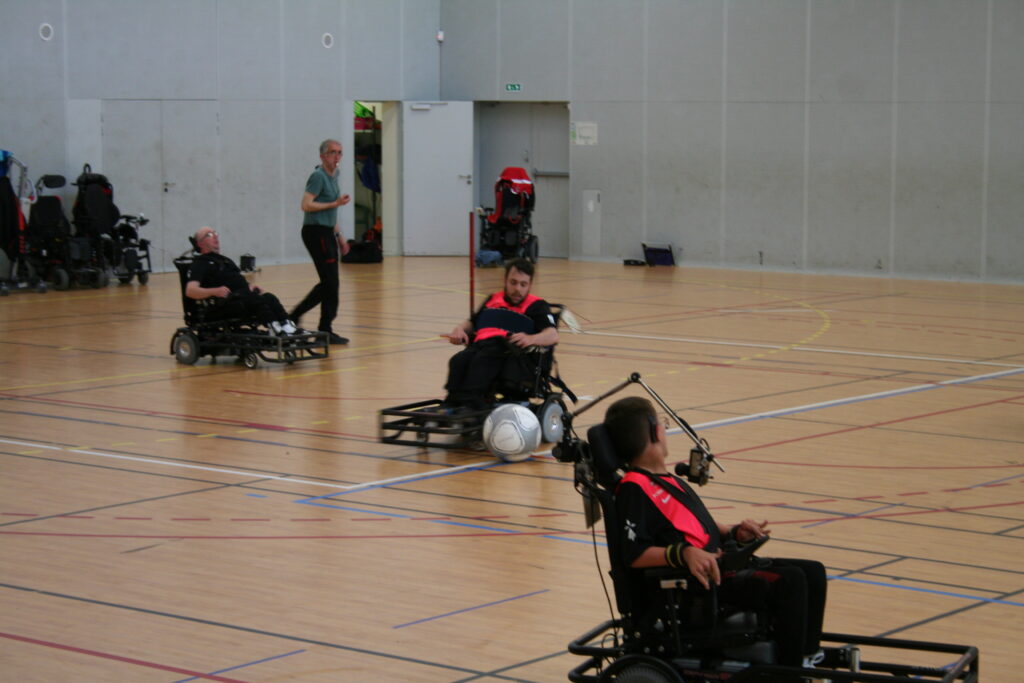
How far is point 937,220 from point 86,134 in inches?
551

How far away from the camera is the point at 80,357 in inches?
537

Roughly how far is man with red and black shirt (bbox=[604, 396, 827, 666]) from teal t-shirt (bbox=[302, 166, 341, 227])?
32.5 ft

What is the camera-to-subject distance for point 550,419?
905 cm

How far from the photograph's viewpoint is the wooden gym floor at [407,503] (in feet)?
17.7

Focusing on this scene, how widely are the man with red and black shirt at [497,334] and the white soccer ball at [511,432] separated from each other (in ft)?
1.53

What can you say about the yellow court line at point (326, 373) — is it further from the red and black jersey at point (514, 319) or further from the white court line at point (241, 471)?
the red and black jersey at point (514, 319)

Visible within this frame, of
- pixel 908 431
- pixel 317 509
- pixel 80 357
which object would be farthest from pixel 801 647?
pixel 80 357

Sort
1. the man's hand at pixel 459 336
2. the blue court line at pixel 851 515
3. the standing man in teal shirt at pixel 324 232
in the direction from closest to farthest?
the blue court line at pixel 851 515, the man's hand at pixel 459 336, the standing man in teal shirt at pixel 324 232

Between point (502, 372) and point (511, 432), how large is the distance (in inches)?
27.2

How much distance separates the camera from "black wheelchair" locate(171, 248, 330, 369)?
1282 cm

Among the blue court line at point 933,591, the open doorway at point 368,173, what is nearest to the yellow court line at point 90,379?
the blue court line at point 933,591

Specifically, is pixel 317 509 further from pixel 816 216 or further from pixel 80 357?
pixel 816 216

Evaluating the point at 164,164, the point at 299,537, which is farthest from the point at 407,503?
the point at 164,164

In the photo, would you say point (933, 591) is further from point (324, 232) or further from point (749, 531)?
point (324, 232)
